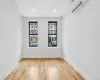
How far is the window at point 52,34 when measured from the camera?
8.47 meters

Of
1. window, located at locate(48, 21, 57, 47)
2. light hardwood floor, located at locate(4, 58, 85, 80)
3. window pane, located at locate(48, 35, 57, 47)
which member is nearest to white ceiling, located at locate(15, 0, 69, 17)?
window, located at locate(48, 21, 57, 47)

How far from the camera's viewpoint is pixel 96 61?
298 centimetres

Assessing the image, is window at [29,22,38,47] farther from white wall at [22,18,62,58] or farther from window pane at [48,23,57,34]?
window pane at [48,23,57,34]

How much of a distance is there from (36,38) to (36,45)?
433 millimetres

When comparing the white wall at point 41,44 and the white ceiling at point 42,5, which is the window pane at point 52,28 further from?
the white ceiling at point 42,5

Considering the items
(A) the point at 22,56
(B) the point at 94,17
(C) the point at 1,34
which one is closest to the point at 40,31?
(A) the point at 22,56

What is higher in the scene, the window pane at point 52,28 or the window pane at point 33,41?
the window pane at point 52,28

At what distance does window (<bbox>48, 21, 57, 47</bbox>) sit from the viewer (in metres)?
8.47

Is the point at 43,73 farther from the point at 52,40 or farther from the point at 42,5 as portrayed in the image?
the point at 52,40

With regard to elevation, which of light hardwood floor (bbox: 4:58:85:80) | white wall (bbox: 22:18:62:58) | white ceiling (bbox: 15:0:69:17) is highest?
white ceiling (bbox: 15:0:69:17)

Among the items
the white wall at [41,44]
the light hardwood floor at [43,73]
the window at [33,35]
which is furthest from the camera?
the window at [33,35]

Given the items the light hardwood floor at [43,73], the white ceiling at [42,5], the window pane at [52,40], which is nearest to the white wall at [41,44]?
the window pane at [52,40]

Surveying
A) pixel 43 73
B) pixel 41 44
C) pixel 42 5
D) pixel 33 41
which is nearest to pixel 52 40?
pixel 41 44

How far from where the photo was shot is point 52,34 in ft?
27.8
